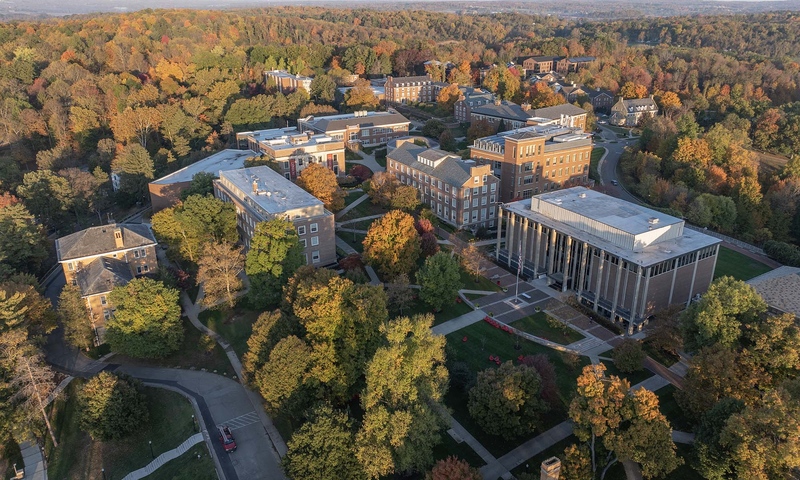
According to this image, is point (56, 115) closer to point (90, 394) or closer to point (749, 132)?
point (90, 394)

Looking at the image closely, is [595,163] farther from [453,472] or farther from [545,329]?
[453,472]

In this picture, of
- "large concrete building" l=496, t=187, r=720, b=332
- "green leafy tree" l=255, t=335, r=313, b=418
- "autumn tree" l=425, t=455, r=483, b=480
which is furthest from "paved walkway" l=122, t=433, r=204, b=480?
"large concrete building" l=496, t=187, r=720, b=332

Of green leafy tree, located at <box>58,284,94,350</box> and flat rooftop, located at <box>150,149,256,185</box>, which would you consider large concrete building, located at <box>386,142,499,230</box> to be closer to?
flat rooftop, located at <box>150,149,256,185</box>

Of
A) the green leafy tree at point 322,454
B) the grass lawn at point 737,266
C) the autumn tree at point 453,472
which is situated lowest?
the grass lawn at point 737,266

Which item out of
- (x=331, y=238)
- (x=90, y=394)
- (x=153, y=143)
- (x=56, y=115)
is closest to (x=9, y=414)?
(x=90, y=394)

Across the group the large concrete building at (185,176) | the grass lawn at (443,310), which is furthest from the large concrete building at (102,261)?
the grass lawn at (443,310)

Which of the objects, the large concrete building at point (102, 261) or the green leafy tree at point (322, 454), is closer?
the green leafy tree at point (322, 454)

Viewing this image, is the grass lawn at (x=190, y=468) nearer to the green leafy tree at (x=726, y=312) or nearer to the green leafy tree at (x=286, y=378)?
the green leafy tree at (x=286, y=378)
